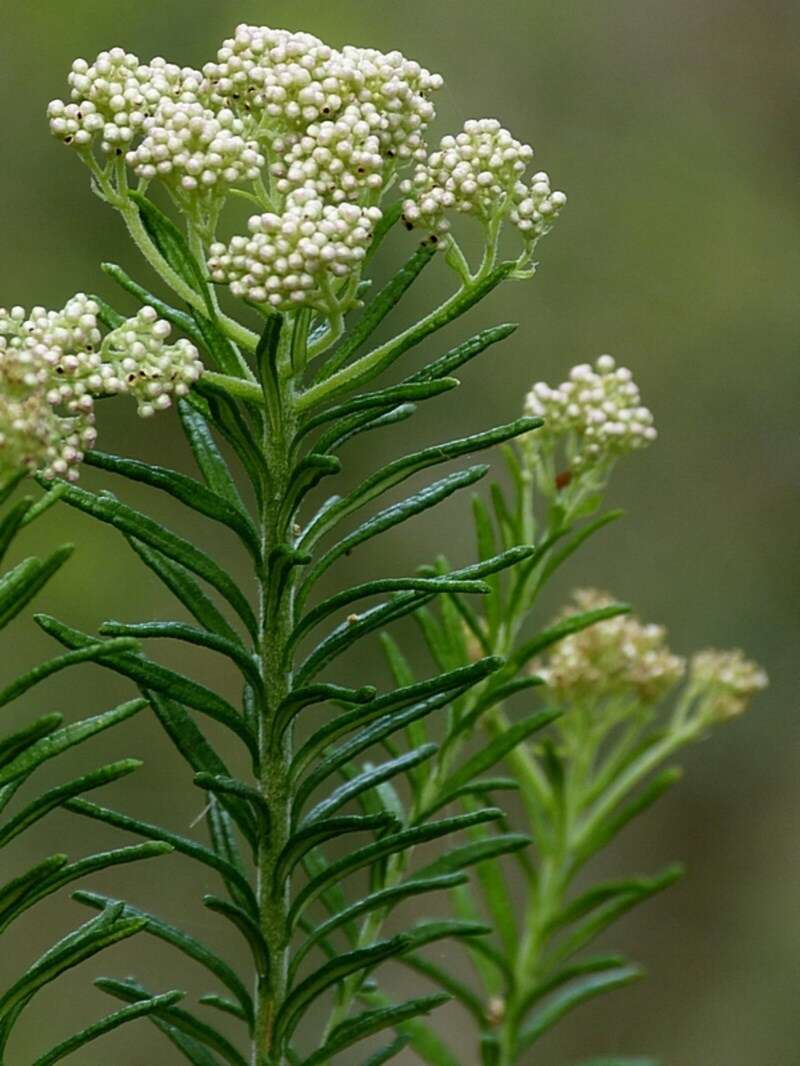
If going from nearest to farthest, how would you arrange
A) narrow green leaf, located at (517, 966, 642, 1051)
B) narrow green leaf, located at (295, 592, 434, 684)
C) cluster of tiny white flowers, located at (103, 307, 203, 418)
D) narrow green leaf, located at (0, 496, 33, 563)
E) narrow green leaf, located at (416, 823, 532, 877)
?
narrow green leaf, located at (0, 496, 33, 563) → cluster of tiny white flowers, located at (103, 307, 203, 418) → narrow green leaf, located at (295, 592, 434, 684) → narrow green leaf, located at (416, 823, 532, 877) → narrow green leaf, located at (517, 966, 642, 1051)

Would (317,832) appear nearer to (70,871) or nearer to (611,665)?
(70,871)

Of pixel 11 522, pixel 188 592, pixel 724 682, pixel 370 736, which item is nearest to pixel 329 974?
pixel 370 736

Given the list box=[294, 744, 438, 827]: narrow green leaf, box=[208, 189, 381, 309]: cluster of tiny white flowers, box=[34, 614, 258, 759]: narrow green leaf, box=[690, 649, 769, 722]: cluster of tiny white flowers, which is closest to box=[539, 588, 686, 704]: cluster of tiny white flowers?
box=[690, 649, 769, 722]: cluster of tiny white flowers

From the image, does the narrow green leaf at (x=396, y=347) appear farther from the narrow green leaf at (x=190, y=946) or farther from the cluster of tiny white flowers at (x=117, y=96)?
the narrow green leaf at (x=190, y=946)

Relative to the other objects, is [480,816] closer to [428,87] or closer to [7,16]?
[428,87]

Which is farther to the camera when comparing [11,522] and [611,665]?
[611,665]

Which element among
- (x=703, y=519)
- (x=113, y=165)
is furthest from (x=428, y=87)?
(x=703, y=519)

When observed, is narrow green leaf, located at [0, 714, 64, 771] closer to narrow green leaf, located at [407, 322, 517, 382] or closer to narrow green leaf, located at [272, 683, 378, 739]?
narrow green leaf, located at [272, 683, 378, 739]
